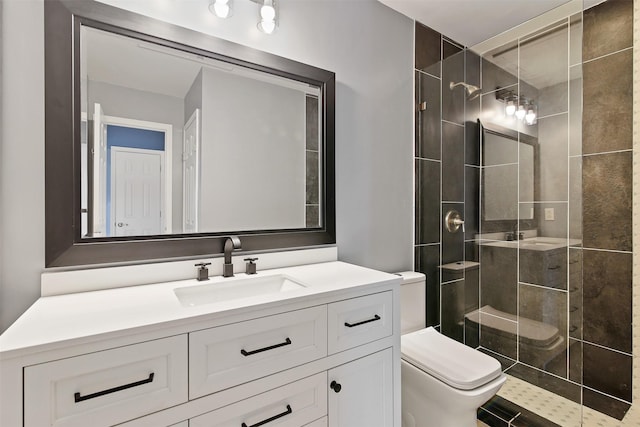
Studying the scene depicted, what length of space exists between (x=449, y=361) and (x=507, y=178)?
1204 millimetres

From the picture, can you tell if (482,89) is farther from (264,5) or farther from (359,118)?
(264,5)

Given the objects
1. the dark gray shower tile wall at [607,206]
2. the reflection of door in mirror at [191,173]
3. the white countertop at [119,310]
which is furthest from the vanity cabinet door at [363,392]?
the dark gray shower tile wall at [607,206]

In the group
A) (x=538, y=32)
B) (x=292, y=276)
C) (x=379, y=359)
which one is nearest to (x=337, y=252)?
(x=292, y=276)

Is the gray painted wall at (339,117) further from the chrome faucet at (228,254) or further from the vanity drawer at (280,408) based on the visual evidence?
the vanity drawer at (280,408)

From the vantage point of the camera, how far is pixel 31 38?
1.01m

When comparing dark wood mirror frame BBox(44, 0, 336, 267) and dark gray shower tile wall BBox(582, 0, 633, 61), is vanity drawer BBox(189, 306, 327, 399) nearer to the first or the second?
dark wood mirror frame BBox(44, 0, 336, 267)

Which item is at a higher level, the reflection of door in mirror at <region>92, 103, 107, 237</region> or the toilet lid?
the reflection of door in mirror at <region>92, 103, 107, 237</region>

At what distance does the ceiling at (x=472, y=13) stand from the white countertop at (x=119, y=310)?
1.66 metres

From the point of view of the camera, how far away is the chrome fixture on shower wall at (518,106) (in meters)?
1.88

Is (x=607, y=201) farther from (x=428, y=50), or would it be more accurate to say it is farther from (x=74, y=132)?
(x=74, y=132)

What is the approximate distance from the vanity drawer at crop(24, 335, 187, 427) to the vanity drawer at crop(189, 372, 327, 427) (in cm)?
13

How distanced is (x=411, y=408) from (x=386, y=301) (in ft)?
2.36

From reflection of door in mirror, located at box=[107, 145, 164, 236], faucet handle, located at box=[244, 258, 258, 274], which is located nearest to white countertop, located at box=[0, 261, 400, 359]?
faucet handle, located at box=[244, 258, 258, 274]

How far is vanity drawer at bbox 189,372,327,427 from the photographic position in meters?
0.87
